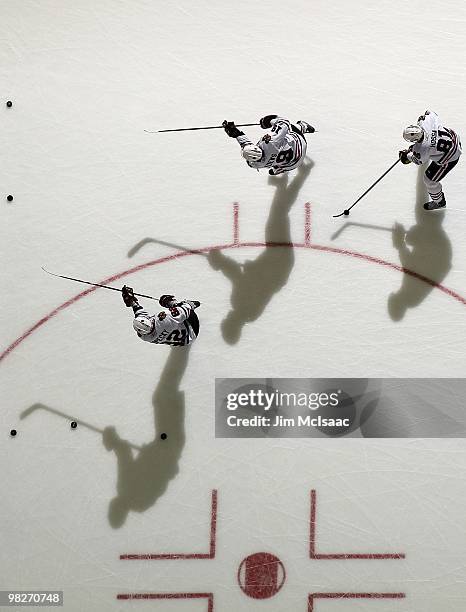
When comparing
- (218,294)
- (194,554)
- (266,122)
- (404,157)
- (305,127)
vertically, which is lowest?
(194,554)

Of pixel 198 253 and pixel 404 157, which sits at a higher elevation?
pixel 404 157

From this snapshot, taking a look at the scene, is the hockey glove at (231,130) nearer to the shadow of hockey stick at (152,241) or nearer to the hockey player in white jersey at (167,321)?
the shadow of hockey stick at (152,241)

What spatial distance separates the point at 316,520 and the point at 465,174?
319cm

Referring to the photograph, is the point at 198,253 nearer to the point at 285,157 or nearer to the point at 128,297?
the point at 128,297

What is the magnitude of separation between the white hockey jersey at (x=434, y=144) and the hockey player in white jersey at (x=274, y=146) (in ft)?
3.06

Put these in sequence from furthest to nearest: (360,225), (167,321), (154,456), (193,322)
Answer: (360,225) < (154,456) < (193,322) < (167,321)

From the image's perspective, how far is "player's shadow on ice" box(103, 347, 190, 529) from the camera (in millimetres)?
7297

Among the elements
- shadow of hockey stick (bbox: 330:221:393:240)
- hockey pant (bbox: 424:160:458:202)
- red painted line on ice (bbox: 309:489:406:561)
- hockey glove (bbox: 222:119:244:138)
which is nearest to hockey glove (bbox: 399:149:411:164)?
hockey pant (bbox: 424:160:458:202)

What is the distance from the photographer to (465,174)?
7562 mm

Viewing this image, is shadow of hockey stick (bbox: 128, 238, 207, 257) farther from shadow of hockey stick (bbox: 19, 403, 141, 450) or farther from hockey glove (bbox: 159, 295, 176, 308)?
shadow of hockey stick (bbox: 19, 403, 141, 450)

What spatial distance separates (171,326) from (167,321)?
0.20ft

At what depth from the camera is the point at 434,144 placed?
6.98 meters

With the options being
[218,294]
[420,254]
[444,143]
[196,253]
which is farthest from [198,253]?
[444,143]

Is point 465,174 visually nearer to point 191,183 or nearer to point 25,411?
point 191,183
